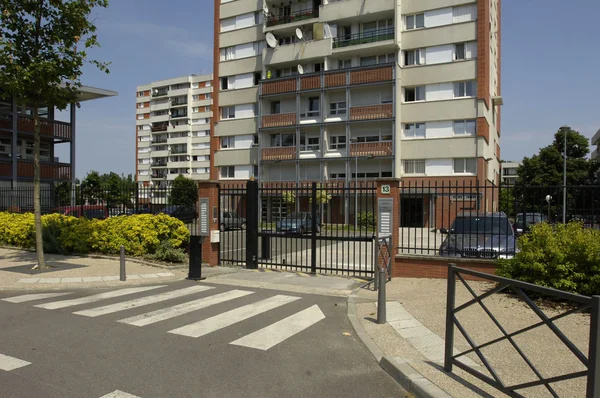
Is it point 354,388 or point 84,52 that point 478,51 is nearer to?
point 84,52

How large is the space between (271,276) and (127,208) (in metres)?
6.70

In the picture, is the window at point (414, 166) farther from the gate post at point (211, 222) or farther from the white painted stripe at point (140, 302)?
the white painted stripe at point (140, 302)

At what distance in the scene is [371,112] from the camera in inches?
1345

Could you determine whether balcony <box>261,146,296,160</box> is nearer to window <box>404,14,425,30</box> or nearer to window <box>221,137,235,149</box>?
window <box>221,137,235,149</box>

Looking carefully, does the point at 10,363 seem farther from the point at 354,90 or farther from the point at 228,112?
the point at 228,112

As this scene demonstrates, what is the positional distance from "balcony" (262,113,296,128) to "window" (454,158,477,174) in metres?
13.6

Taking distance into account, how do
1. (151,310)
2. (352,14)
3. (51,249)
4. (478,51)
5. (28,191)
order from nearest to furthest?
(151,310) < (51,249) < (28,191) < (478,51) < (352,14)

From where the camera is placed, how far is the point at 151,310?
298 inches

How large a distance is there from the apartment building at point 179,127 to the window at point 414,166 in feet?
147

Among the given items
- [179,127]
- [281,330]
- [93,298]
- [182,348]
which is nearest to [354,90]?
[93,298]

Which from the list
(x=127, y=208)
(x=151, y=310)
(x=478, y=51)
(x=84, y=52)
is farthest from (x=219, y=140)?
(x=151, y=310)

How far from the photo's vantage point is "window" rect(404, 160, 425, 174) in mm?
33062

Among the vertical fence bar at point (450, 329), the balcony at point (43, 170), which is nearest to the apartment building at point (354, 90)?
the balcony at point (43, 170)

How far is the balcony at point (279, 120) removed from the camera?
3722 centimetres
